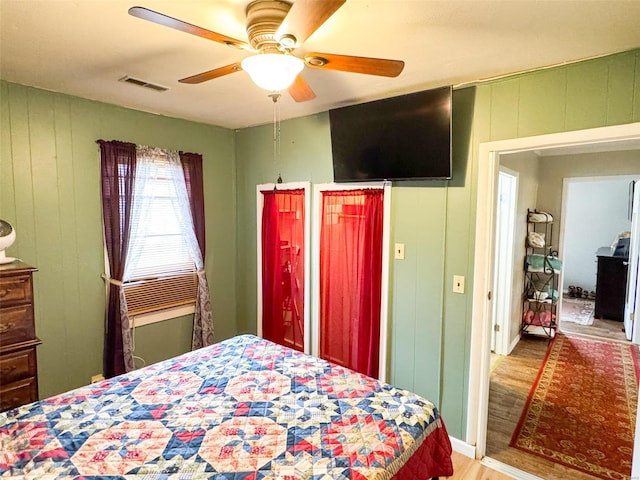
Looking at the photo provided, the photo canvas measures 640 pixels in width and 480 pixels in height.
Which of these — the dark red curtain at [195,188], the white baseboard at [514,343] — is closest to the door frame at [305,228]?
the dark red curtain at [195,188]

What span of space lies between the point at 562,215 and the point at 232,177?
13.6 feet

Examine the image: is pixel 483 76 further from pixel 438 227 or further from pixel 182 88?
pixel 182 88

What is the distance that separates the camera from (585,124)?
1924 millimetres

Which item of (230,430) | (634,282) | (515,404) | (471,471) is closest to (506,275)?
(515,404)

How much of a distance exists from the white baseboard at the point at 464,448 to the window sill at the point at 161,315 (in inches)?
97.1

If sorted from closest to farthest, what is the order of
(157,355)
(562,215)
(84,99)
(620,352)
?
1. (84,99)
2. (157,355)
3. (620,352)
4. (562,215)

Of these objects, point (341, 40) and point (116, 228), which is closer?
point (341, 40)

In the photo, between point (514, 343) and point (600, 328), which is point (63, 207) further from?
point (600, 328)

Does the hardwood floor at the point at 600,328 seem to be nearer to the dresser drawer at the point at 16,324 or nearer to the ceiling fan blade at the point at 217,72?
the ceiling fan blade at the point at 217,72

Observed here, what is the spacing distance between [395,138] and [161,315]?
2.49m

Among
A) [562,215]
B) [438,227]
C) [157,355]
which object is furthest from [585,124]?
[157,355]

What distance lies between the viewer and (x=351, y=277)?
2.95 m

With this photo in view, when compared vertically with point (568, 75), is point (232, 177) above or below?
below

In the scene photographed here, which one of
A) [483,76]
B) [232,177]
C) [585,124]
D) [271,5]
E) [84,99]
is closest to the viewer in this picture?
[271,5]
